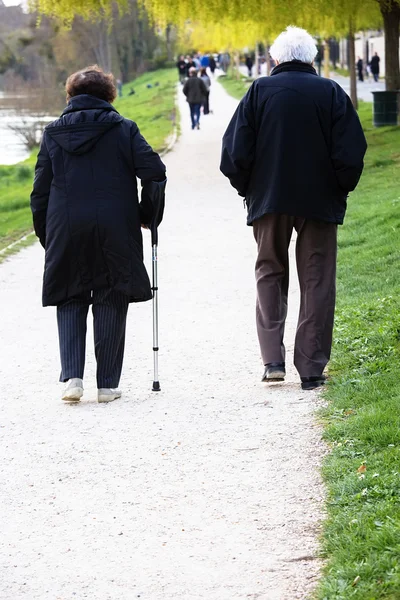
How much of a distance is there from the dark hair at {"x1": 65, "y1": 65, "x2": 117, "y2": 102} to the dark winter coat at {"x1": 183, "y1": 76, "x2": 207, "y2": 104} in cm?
2358

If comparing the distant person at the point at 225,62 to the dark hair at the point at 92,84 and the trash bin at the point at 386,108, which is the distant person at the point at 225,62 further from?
the dark hair at the point at 92,84

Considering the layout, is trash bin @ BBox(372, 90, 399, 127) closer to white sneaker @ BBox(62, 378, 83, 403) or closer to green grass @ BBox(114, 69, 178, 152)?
green grass @ BBox(114, 69, 178, 152)

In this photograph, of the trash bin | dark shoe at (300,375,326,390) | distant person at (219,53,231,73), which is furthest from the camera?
distant person at (219,53,231,73)

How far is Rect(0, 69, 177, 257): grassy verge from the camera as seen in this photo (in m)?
16.4

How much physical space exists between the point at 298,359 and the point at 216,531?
2164 millimetres

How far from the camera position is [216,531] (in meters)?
4.45

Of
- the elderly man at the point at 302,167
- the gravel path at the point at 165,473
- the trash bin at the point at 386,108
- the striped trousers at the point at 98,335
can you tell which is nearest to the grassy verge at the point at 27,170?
the trash bin at the point at 386,108

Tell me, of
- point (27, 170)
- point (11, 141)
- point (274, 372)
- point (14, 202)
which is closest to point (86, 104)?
point (274, 372)

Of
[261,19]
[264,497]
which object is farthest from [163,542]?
[261,19]

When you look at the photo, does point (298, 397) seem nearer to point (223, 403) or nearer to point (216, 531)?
point (223, 403)

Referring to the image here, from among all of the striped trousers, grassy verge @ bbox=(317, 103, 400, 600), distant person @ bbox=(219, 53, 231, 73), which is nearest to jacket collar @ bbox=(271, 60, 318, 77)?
the striped trousers

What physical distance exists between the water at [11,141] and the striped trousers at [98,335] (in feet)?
97.2

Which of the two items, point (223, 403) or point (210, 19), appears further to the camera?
point (210, 19)

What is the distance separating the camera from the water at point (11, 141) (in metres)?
38.0
